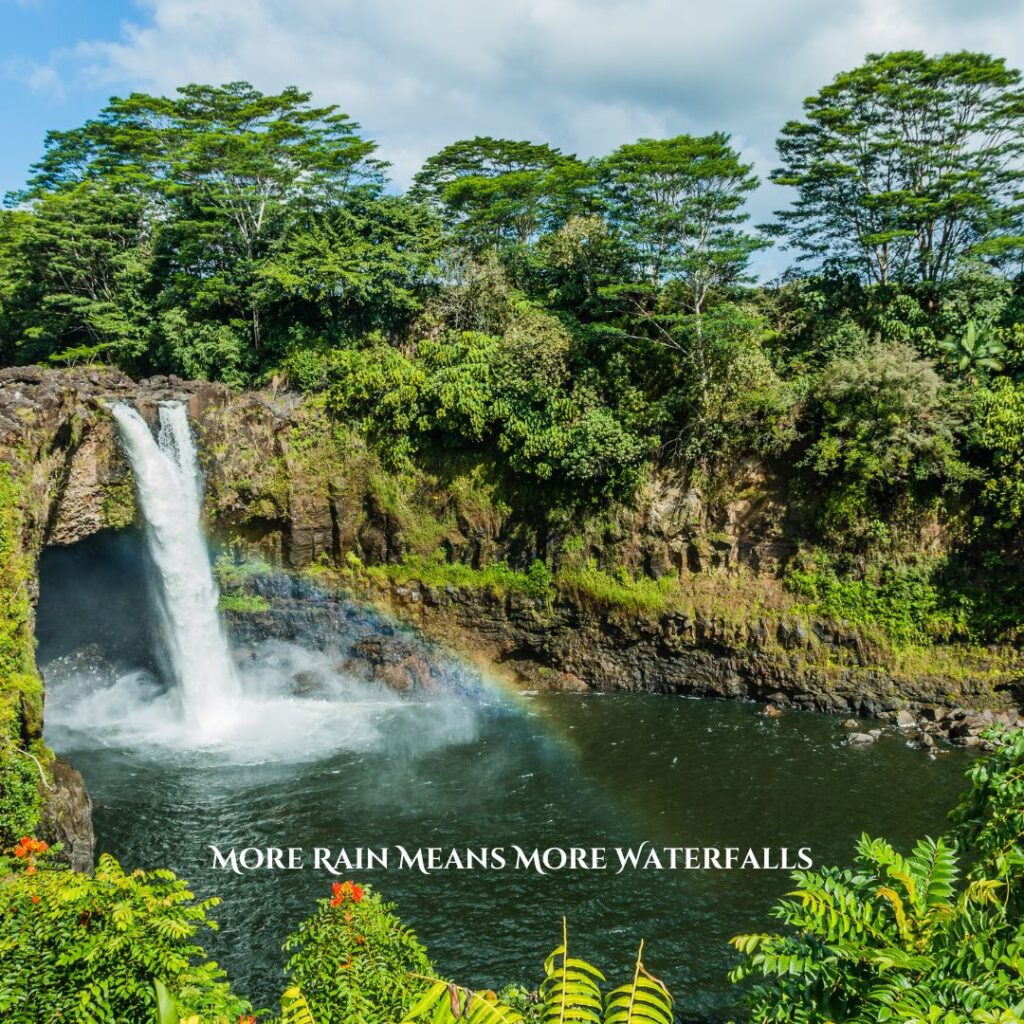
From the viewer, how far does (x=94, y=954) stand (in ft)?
17.8

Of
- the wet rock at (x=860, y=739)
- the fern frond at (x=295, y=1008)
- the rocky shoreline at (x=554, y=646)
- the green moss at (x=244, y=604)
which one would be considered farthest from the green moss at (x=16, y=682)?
the wet rock at (x=860, y=739)

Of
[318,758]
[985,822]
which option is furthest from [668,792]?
[985,822]

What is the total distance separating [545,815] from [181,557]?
1583 centimetres

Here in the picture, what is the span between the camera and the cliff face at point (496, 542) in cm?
2212

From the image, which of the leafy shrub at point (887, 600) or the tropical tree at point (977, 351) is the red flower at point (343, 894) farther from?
the tropical tree at point (977, 351)

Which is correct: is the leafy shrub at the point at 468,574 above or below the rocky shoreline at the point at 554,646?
above

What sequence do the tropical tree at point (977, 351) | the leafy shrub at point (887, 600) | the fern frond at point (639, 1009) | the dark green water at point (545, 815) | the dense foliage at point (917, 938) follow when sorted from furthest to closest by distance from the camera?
1. the tropical tree at point (977, 351)
2. the leafy shrub at point (887, 600)
3. the dark green water at point (545, 815)
4. the dense foliage at point (917, 938)
5. the fern frond at point (639, 1009)

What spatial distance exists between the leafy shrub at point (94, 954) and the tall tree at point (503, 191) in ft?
96.2

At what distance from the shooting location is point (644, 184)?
24.8 meters

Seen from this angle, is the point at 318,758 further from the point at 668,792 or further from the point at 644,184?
the point at 644,184

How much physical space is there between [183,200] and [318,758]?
25.6 meters

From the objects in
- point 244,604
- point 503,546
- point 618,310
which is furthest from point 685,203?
point 244,604

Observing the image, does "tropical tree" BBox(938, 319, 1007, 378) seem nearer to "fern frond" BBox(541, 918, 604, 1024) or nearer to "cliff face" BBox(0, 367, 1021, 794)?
"cliff face" BBox(0, 367, 1021, 794)

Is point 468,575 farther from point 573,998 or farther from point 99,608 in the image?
point 573,998
